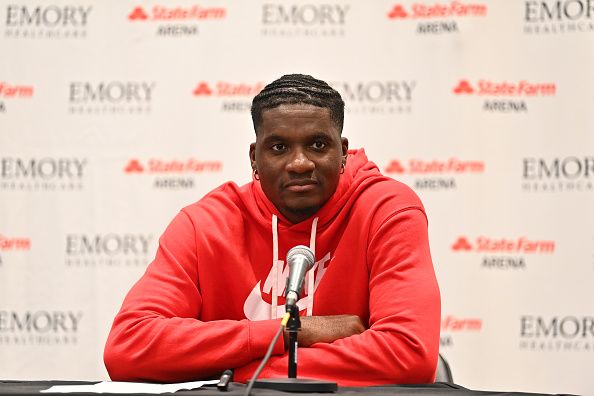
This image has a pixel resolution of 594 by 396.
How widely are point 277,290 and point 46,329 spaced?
6.53 feet

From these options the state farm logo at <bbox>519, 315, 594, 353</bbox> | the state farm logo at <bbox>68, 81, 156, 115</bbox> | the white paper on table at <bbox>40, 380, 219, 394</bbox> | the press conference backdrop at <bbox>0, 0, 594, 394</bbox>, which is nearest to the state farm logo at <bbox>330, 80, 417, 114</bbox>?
the press conference backdrop at <bbox>0, 0, 594, 394</bbox>

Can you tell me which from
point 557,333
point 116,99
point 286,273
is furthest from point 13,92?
point 557,333

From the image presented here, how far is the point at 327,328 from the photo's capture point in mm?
2170

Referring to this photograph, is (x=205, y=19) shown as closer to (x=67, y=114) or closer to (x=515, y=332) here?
(x=67, y=114)

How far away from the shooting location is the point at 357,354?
2061 millimetres

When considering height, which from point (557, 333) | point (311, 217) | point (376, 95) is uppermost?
point (376, 95)

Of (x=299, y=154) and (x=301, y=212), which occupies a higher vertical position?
(x=299, y=154)

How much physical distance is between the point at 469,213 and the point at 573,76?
2.75 feet

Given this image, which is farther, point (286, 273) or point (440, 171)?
point (440, 171)

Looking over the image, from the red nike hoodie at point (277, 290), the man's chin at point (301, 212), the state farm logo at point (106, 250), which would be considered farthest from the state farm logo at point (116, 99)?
the man's chin at point (301, 212)

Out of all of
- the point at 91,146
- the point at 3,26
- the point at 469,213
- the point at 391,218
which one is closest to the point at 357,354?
the point at 391,218

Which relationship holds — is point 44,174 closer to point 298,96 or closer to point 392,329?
point 298,96

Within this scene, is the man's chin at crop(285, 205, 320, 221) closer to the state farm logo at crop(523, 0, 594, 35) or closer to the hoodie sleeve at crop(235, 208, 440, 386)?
the hoodie sleeve at crop(235, 208, 440, 386)

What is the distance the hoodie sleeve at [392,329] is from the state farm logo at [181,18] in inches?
82.3
